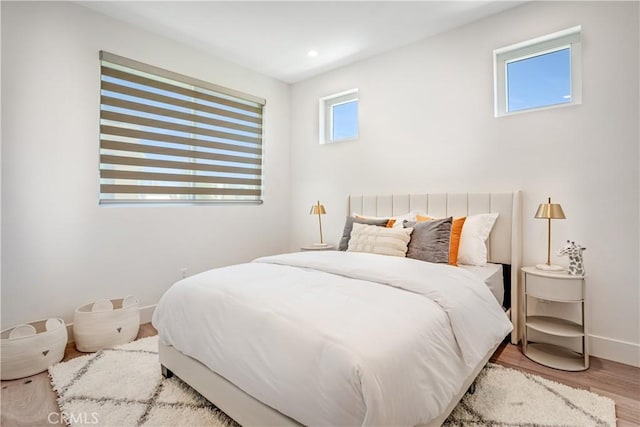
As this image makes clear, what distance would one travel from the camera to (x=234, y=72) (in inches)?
147

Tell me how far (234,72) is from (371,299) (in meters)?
3.24

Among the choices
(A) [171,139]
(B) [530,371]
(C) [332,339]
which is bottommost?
(B) [530,371]

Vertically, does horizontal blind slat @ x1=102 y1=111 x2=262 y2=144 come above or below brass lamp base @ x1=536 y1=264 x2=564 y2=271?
above

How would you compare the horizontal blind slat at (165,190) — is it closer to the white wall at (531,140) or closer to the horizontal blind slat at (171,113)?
the horizontal blind slat at (171,113)

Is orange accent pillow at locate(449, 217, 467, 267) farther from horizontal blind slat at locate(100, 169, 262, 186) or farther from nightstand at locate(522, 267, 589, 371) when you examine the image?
horizontal blind slat at locate(100, 169, 262, 186)

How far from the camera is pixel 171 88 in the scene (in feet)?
10.6

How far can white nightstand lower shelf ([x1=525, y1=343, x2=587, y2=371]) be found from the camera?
2.13 metres

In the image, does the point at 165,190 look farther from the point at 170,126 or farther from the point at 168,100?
the point at 168,100

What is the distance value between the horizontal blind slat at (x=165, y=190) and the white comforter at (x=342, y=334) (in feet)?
4.73

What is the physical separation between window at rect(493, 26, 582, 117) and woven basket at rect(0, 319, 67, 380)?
12.4 ft

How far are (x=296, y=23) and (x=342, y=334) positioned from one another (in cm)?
273

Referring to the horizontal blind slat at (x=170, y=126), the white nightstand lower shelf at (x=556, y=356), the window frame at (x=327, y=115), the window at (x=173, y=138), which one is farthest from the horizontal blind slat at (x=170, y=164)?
the white nightstand lower shelf at (x=556, y=356)

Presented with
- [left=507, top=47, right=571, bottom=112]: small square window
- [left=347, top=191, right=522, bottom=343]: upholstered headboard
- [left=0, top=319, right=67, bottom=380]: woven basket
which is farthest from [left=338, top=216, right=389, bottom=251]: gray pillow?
[left=0, top=319, right=67, bottom=380]: woven basket

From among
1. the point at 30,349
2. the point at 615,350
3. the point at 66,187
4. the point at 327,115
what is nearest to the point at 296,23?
the point at 327,115
